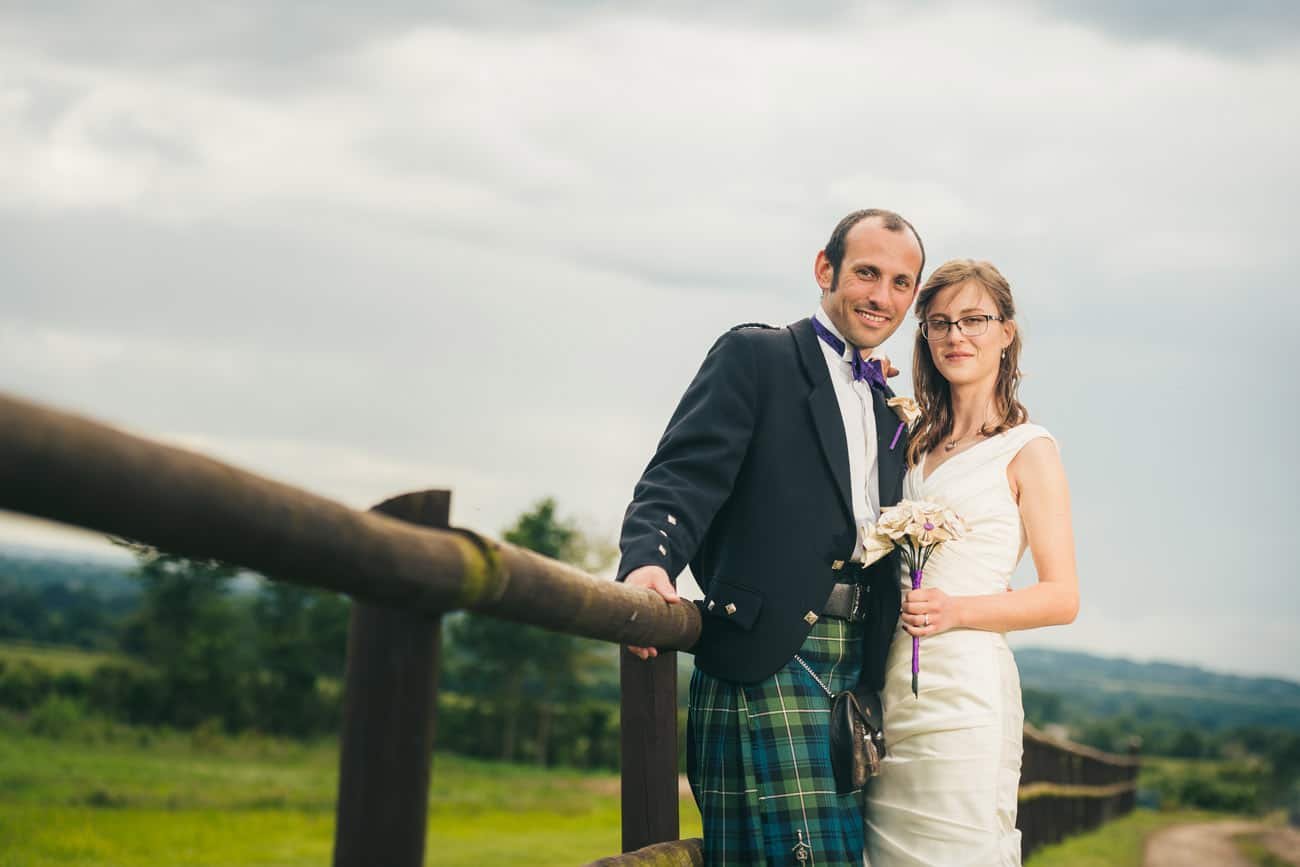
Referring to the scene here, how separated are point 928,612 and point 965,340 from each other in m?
0.93

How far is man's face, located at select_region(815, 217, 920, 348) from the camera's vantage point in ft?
11.3

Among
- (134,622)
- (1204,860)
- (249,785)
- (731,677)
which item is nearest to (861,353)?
(731,677)

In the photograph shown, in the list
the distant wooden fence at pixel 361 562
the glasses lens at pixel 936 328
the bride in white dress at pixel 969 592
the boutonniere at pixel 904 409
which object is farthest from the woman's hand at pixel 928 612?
the distant wooden fence at pixel 361 562

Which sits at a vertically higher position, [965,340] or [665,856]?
[965,340]

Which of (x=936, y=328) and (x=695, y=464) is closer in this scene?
(x=695, y=464)

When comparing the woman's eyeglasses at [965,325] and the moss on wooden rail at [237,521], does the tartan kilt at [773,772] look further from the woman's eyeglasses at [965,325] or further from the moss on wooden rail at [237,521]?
the moss on wooden rail at [237,521]

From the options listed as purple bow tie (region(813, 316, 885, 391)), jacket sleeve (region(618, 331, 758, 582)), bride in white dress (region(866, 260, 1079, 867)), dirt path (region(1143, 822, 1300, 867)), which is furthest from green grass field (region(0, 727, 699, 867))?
jacket sleeve (region(618, 331, 758, 582))

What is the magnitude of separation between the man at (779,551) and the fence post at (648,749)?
0.13 meters

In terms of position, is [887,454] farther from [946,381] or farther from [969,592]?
[946,381]

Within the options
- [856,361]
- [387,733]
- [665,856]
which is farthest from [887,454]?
[387,733]

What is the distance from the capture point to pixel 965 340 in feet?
12.4

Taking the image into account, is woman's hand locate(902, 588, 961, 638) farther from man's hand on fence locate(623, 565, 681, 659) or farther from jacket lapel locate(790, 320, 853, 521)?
man's hand on fence locate(623, 565, 681, 659)

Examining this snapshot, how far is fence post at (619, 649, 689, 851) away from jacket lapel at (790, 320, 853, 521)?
0.65 m

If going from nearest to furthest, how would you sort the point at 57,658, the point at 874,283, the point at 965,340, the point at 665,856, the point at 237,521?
the point at 237,521
the point at 665,856
the point at 874,283
the point at 965,340
the point at 57,658
